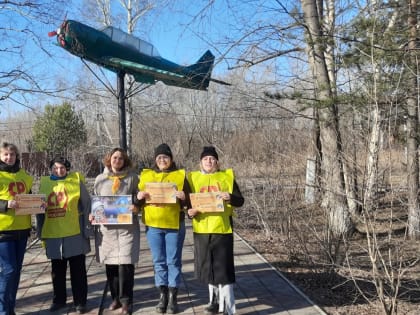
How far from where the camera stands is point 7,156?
15.1 ft

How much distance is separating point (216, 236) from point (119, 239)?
1.03 m

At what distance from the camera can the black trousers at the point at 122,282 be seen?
15.6 feet

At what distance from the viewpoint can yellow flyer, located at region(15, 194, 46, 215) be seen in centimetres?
448

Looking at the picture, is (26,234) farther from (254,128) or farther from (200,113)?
(200,113)

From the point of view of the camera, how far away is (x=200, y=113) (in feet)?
92.1

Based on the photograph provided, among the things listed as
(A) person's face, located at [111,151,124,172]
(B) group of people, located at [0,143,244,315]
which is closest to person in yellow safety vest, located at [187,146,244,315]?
(B) group of people, located at [0,143,244,315]

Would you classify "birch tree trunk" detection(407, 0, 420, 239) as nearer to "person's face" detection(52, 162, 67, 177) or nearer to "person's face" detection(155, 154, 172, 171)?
"person's face" detection(155, 154, 172, 171)

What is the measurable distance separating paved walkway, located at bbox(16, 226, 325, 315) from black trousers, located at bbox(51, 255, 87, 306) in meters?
0.16

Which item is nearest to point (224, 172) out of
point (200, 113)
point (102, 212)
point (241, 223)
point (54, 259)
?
point (102, 212)

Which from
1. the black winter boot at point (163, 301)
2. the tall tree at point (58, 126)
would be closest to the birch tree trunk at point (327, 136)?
the black winter boot at point (163, 301)

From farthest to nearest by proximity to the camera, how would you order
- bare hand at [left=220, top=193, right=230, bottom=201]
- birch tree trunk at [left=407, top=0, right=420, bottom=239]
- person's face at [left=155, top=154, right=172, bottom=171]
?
birch tree trunk at [left=407, top=0, right=420, bottom=239] → person's face at [left=155, top=154, right=172, bottom=171] → bare hand at [left=220, top=193, right=230, bottom=201]

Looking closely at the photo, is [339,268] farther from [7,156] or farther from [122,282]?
[7,156]

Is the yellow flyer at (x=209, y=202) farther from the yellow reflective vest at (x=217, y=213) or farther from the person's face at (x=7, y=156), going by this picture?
the person's face at (x=7, y=156)

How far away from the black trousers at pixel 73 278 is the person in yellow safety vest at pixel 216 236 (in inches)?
49.1
